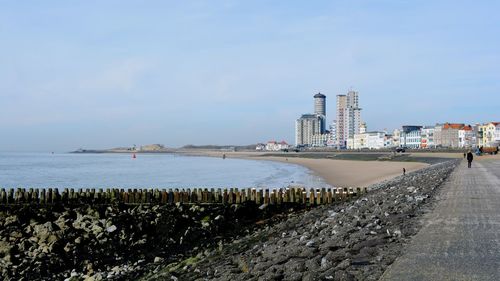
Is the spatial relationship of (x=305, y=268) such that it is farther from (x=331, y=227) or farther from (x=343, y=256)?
(x=331, y=227)

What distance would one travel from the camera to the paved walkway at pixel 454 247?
6859 millimetres

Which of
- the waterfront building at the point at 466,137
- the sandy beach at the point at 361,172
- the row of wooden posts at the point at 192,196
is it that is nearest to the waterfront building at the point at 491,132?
the waterfront building at the point at 466,137

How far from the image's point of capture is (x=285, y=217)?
20812 millimetres

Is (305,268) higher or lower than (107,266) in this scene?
higher

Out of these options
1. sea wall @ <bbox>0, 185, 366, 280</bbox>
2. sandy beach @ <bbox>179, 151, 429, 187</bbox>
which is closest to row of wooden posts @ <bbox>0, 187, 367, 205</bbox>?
sea wall @ <bbox>0, 185, 366, 280</bbox>

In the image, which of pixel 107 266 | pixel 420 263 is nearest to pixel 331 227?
pixel 420 263

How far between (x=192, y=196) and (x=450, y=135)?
185 meters

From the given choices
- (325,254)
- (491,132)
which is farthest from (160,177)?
(491,132)

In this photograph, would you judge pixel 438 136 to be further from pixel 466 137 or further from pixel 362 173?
pixel 362 173

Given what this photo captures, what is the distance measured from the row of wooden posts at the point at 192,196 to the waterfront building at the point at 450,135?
180 meters

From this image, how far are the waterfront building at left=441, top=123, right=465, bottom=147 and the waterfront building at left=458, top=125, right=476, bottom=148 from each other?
1.88 metres

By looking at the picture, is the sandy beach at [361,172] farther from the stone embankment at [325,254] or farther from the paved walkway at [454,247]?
the stone embankment at [325,254]

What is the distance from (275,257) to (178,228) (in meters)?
10.6

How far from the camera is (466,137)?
184 meters
